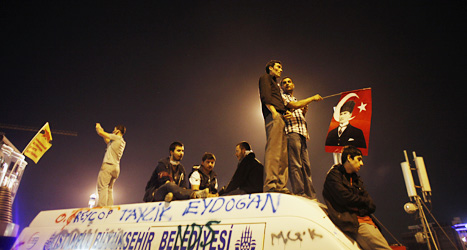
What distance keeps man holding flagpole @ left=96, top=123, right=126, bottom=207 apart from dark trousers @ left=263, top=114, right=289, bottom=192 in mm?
4002

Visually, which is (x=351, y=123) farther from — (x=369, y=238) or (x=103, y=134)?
(x=103, y=134)

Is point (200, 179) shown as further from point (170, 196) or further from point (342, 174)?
point (342, 174)

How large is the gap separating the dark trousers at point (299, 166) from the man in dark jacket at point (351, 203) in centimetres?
76

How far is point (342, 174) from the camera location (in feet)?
12.5

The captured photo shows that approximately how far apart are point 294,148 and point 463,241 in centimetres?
1926

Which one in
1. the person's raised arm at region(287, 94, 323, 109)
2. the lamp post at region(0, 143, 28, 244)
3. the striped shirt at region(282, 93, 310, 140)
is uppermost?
the lamp post at region(0, 143, 28, 244)

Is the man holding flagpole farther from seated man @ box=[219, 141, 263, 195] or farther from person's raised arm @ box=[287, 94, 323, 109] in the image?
person's raised arm @ box=[287, 94, 323, 109]

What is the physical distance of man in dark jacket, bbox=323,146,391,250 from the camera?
3.29 metres

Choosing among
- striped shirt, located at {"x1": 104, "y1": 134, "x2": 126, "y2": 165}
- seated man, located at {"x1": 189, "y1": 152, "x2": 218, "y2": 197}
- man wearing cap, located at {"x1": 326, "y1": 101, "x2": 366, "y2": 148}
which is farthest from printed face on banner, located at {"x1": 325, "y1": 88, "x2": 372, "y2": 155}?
striped shirt, located at {"x1": 104, "y1": 134, "x2": 126, "y2": 165}

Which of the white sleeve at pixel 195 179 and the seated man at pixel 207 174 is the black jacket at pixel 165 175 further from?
the white sleeve at pixel 195 179

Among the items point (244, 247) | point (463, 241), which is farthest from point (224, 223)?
point (463, 241)

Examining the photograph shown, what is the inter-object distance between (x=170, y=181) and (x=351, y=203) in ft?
9.81

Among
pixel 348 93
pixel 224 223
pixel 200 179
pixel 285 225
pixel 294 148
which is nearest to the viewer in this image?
pixel 285 225

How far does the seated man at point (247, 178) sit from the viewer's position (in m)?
4.99
